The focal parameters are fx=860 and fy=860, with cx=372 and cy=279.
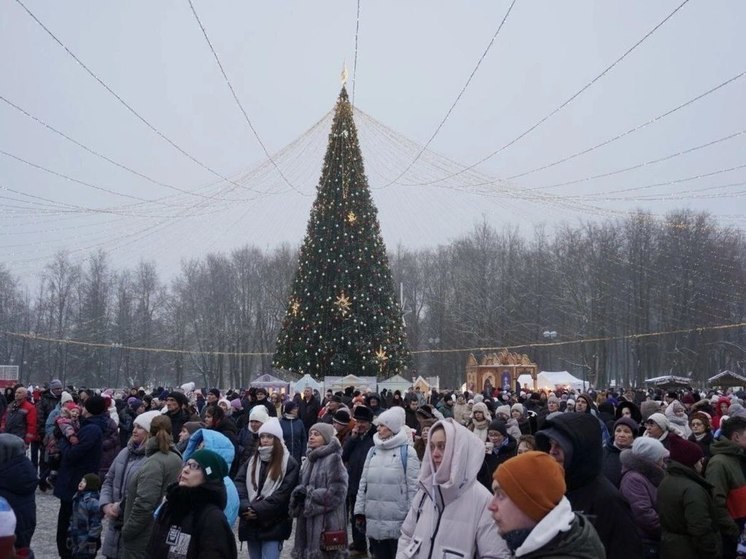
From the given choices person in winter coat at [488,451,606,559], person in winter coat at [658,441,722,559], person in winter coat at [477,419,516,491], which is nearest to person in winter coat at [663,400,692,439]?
person in winter coat at [477,419,516,491]

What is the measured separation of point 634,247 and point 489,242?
49.8 ft

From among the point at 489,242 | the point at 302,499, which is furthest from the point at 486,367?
the point at 302,499

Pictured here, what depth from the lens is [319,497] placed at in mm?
7301

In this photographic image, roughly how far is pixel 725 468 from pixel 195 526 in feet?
13.2

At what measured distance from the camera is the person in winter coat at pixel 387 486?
7.54 m

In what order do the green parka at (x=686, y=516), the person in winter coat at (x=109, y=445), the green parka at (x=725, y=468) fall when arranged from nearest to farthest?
the green parka at (x=686, y=516)
the green parka at (x=725, y=468)
the person in winter coat at (x=109, y=445)

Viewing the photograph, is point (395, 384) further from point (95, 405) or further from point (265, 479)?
point (265, 479)

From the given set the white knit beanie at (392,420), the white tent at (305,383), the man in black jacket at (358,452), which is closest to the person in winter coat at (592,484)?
the white knit beanie at (392,420)

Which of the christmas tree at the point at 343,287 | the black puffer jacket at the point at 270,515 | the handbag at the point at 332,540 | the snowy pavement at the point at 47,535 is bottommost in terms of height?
the snowy pavement at the point at 47,535

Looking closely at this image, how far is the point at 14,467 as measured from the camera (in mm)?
6859

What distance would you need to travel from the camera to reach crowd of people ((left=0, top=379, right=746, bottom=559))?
167 inches

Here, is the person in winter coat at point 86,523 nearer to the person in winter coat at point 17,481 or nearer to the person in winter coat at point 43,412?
the person in winter coat at point 17,481

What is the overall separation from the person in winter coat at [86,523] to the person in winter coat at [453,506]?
13.4 ft

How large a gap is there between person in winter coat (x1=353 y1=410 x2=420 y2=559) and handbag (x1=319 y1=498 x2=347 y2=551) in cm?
29
